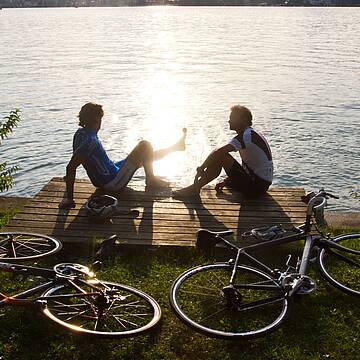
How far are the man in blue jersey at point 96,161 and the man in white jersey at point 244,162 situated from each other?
3.04 ft

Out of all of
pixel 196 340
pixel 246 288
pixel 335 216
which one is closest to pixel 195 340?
pixel 196 340

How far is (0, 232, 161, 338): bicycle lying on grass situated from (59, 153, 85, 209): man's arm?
3228mm

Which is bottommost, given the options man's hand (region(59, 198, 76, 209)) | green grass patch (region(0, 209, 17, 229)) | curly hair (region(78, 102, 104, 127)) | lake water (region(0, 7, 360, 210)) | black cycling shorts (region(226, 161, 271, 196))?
lake water (region(0, 7, 360, 210))

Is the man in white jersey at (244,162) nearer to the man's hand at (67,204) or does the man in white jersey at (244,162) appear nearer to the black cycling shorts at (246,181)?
the black cycling shorts at (246,181)

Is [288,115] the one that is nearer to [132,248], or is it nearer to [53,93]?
[53,93]

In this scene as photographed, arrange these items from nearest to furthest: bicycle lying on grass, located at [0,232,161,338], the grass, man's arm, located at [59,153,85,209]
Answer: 1. the grass
2. bicycle lying on grass, located at [0,232,161,338]
3. man's arm, located at [59,153,85,209]

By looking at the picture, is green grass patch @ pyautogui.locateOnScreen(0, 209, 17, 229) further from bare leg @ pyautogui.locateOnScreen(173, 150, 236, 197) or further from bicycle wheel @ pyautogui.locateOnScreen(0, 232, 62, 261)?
bare leg @ pyautogui.locateOnScreen(173, 150, 236, 197)

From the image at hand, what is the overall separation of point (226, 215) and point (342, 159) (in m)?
9.85

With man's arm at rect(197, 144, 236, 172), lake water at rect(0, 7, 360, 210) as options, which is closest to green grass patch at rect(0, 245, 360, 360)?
man's arm at rect(197, 144, 236, 172)

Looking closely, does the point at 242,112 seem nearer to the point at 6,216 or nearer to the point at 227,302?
the point at 227,302

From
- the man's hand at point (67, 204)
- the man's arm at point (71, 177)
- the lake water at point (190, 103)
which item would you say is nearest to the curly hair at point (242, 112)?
the man's arm at point (71, 177)

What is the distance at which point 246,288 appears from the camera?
5.87m

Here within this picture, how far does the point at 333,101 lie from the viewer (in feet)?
91.1

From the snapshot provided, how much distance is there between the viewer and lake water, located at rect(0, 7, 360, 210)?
17.2m
